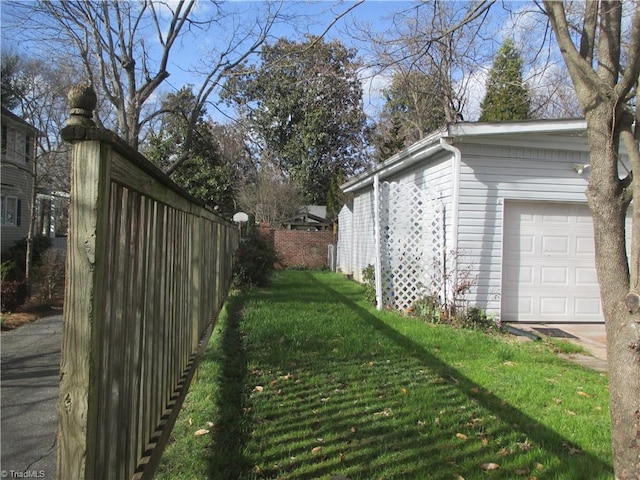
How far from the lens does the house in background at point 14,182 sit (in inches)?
728

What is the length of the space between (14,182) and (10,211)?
1.20m

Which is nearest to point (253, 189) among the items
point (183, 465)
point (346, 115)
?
point (346, 115)

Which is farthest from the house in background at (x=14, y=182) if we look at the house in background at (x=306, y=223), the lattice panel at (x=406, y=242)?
the lattice panel at (x=406, y=242)

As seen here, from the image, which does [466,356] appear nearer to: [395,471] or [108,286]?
[395,471]

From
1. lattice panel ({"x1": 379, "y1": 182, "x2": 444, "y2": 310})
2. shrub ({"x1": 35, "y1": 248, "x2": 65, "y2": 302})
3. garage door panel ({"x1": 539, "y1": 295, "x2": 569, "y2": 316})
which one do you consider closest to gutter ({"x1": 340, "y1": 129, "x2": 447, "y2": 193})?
lattice panel ({"x1": 379, "y1": 182, "x2": 444, "y2": 310})

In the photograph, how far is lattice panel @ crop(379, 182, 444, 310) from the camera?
8898 mm

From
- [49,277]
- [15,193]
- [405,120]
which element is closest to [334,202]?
[405,120]

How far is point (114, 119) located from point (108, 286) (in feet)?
62.3

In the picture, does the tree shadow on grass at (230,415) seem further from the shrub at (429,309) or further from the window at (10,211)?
the window at (10,211)

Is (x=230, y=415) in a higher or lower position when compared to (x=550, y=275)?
lower

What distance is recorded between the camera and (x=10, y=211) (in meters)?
19.8

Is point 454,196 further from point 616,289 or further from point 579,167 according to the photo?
point 616,289

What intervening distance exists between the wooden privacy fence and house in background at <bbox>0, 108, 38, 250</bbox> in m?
18.4

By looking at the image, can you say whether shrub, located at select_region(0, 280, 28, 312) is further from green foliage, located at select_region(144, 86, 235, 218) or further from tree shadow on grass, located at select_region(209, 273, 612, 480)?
green foliage, located at select_region(144, 86, 235, 218)
